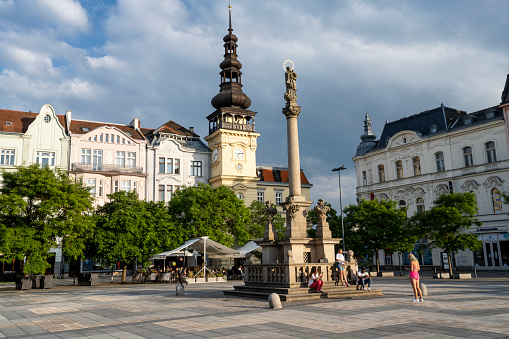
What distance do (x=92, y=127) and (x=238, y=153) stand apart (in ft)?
55.4

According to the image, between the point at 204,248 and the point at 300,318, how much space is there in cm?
1997

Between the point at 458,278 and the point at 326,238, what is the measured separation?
17.5m

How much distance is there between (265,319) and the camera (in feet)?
41.0

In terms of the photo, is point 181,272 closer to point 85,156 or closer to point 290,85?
point 290,85

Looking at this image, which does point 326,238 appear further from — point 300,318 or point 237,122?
point 237,122

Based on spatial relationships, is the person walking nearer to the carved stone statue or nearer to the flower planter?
the carved stone statue

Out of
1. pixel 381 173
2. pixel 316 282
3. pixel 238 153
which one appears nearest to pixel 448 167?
pixel 381 173

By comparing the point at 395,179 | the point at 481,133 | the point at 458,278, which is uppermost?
the point at 481,133

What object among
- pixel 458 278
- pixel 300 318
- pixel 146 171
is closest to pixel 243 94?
pixel 146 171

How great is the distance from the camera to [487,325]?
1066 centimetres

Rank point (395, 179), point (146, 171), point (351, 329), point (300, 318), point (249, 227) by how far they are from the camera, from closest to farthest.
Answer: point (351, 329), point (300, 318), point (249, 227), point (146, 171), point (395, 179)

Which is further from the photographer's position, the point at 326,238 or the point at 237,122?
the point at 237,122

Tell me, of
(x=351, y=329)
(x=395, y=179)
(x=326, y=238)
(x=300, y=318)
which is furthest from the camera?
(x=395, y=179)

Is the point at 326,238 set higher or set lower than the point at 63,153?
lower
